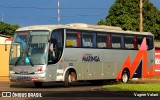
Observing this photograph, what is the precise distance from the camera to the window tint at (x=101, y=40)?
29.5 meters

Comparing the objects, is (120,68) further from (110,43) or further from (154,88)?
(154,88)

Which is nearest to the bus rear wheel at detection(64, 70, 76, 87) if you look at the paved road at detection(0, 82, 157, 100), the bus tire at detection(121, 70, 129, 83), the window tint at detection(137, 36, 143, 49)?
the paved road at detection(0, 82, 157, 100)

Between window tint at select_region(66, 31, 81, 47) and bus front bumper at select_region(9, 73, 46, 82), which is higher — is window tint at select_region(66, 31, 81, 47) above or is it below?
above

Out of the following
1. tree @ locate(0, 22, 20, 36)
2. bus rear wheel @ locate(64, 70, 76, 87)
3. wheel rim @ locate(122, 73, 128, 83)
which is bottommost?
wheel rim @ locate(122, 73, 128, 83)

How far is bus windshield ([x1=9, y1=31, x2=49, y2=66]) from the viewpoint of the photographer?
1013 inches

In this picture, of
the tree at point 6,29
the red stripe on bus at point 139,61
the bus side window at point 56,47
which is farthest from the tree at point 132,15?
the bus side window at point 56,47

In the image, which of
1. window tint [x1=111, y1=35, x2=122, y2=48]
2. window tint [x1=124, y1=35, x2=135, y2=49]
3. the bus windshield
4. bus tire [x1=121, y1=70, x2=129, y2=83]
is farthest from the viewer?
bus tire [x1=121, y1=70, x2=129, y2=83]

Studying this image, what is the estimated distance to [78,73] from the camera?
27969 mm

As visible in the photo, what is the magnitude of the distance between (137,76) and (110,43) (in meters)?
4.01

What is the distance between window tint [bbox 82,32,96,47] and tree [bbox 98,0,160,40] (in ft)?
137

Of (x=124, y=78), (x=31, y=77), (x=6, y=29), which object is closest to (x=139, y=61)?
(x=124, y=78)

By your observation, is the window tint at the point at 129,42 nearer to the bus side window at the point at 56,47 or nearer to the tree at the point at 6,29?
the bus side window at the point at 56,47

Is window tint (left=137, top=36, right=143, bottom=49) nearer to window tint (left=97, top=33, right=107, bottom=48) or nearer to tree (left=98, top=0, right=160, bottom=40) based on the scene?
window tint (left=97, top=33, right=107, bottom=48)

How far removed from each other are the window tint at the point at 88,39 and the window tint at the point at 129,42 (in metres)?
3.28
